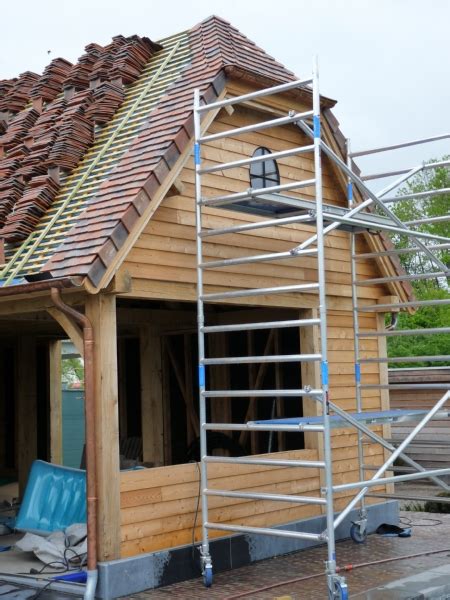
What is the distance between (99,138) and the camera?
10227 mm

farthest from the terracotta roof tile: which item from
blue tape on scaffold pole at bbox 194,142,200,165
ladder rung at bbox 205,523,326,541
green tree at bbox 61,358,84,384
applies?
green tree at bbox 61,358,84,384


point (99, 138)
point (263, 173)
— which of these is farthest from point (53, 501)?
point (263, 173)

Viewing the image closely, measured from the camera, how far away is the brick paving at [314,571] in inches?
310

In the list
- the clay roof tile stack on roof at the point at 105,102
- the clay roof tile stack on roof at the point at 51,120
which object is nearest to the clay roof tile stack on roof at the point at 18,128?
the clay roof tile stack on roof at the point at 51,120

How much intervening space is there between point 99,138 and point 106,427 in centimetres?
385

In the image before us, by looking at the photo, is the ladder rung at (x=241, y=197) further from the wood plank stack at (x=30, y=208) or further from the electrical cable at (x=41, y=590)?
the electrical cable at (x=41, y=590)

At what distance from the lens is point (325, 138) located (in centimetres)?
1098

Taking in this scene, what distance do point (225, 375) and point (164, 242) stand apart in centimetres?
372

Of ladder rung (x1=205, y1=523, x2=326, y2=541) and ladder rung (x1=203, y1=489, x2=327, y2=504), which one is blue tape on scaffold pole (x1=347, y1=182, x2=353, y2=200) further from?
ladder rung (x1=205, y1=523, x2=326, y2=541)

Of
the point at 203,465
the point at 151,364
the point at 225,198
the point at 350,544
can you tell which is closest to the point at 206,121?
the point at 225,198

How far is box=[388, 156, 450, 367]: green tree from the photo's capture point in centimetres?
2805

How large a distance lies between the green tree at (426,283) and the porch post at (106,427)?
12.2m

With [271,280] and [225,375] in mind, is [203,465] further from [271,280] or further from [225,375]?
[225,375]

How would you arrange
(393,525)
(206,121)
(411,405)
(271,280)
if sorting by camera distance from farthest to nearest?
(411,405) < (393,525) < (271,280) < (206,121)
